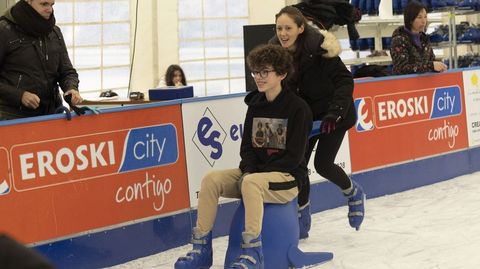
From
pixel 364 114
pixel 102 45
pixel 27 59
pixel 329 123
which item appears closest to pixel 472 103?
pixel 364 114

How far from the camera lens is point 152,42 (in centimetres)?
911

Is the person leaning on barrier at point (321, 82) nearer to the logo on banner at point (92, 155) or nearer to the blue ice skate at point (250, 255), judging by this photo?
the blue ice skate at point (250, 255)

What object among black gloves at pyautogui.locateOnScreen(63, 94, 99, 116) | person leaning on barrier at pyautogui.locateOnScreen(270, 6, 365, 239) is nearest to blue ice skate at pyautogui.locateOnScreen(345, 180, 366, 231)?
person leaning on barrier at pyautogui.locateOnScreen(270, 6, 365, 239)

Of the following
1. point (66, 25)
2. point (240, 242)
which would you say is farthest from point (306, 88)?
point (66, 25)

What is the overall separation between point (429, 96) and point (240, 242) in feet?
10.1

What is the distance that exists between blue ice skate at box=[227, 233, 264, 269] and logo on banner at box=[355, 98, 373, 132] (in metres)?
2.37

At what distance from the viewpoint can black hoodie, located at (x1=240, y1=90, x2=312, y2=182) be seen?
11.3 feet

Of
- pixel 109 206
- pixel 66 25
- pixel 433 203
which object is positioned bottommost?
pixel 433 203

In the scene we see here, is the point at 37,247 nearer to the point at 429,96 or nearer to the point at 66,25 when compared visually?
the point at 429,96

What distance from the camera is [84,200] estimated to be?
12.5ft

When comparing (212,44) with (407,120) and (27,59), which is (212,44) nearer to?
(407,120)

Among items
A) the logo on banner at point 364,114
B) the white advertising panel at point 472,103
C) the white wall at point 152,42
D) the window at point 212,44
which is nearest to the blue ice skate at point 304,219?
the logo on banner at point 364,114

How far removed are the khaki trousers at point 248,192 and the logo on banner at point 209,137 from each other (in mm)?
930

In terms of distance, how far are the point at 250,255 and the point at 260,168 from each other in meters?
0.45
